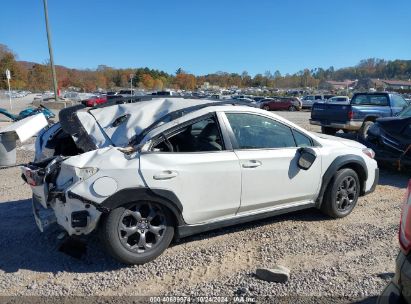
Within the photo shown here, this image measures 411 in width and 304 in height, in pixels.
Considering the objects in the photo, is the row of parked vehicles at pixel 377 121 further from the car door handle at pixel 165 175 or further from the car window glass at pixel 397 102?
the car door handle at pixel 165 175

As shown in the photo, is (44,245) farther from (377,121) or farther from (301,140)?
(377,121)

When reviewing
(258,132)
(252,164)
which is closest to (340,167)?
(258,132)

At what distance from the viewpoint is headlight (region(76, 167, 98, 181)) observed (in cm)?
349

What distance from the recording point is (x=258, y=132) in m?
4.51

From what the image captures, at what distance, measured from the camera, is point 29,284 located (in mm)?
3502

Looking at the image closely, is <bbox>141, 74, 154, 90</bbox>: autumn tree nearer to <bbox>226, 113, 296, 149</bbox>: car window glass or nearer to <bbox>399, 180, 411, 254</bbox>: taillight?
<bbox>226, 113, 296, 149</bbox>: car window glass

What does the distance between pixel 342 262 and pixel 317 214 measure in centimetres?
143

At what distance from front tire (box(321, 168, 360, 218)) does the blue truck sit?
6.48 meters

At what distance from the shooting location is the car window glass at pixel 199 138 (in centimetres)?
418

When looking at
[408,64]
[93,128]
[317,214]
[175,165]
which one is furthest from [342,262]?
[408,64]

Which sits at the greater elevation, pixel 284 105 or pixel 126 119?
pixel 126 119

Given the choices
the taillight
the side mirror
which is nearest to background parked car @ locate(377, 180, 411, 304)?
the taillight

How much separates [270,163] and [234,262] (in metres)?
1.18

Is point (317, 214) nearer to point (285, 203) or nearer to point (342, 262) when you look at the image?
point (285, 203)
